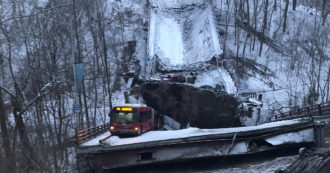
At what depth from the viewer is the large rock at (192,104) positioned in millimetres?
25734

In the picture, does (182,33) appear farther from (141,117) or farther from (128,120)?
(128,120)

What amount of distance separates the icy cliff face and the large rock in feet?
20.2

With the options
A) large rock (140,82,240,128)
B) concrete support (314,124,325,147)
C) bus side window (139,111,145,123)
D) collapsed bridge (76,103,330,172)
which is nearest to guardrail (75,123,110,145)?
collapsed bridge (76,103,330,172)

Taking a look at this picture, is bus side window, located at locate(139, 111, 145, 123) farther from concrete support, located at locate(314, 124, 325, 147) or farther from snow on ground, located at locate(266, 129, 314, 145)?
concrete support, located at locate(314, 124, 325, 147)

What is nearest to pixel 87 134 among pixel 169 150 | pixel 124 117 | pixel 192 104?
pixel 124 117

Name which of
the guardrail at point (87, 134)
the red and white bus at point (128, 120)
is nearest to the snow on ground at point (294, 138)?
the red and white bus at point (128, 120)

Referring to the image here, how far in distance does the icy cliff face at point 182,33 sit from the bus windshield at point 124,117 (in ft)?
49.0

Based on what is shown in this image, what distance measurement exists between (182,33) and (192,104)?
15.8 meters

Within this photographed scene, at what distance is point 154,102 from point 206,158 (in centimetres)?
1373

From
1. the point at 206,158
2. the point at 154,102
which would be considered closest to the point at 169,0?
the point at 154,102

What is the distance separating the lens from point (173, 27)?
40.9 meters

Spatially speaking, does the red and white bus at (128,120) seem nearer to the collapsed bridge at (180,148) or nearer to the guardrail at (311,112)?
the collapsed bridge at (180,148)

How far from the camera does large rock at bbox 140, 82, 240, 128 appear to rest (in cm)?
2573

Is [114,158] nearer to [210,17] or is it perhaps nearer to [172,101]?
[172,101]
